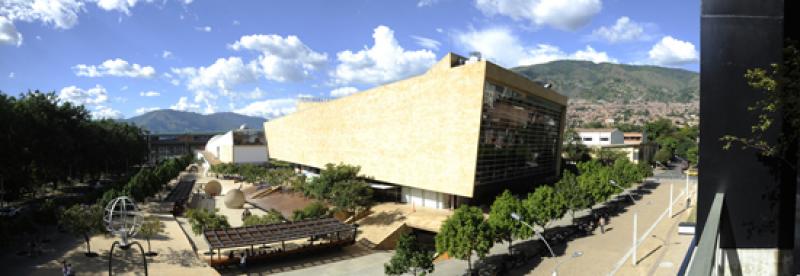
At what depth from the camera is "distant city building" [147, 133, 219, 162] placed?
512 feet

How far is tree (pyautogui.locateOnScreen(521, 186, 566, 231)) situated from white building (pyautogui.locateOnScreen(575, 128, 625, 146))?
259 ft

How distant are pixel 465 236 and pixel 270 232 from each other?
48.2ft

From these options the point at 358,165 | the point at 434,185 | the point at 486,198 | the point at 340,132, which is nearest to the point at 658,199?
the point at 486,198

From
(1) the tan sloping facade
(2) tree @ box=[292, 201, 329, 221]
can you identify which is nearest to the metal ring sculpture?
(2) tree @ box=[292, 201, 329, 221]

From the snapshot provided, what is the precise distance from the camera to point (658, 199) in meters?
46.3

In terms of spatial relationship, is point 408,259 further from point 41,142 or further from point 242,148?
point 242,148

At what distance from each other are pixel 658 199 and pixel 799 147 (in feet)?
147

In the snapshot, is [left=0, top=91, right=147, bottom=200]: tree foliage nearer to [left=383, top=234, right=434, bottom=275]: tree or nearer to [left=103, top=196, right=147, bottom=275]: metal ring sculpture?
[left=103, top=196, right=147, bottom=275]: metal ring sculpture

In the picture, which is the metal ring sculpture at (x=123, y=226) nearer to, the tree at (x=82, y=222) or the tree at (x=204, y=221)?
the tree at (x=82, y=222)

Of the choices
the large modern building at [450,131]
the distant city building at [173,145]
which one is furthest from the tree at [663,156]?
the distant city building at [173,145]

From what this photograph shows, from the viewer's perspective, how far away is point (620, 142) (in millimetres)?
105875

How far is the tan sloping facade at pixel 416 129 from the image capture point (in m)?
35.9

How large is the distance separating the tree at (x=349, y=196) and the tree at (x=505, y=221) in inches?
599

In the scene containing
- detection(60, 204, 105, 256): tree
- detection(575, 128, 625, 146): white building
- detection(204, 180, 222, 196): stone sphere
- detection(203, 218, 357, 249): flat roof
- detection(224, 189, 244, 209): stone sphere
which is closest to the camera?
detection(60, 204, 105, 256): tree
